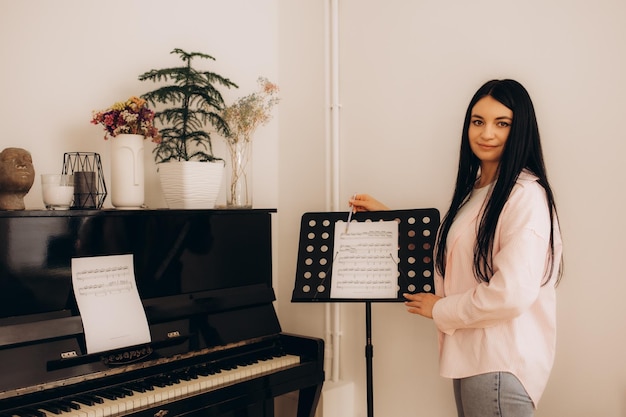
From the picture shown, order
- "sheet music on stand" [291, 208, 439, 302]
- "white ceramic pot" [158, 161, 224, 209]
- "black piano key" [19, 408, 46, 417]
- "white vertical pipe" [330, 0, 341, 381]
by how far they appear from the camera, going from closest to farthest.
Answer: "black piano key" [19, 408, 46, 417] → "sheet music on stand" [291, 208, 439, 302] → "white ceramic pot" [158, 161, 224, 209] → "white vertical pipe" [330, 0, 341, 381]

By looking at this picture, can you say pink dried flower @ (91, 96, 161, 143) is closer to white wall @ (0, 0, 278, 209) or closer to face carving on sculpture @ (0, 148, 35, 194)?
white wall @ (0, 0, 278, 209)

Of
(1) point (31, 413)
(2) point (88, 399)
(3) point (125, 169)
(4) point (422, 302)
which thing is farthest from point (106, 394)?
(4) point (422, 302)

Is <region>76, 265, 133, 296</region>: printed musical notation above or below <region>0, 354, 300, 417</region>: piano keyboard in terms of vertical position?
above

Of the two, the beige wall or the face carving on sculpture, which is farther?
the beige wall

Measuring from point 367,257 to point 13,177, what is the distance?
4.15ft

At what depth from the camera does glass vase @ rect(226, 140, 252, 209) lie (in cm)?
257

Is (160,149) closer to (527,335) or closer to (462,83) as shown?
(462,83)

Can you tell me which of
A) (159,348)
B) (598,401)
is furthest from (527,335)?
(159,348)

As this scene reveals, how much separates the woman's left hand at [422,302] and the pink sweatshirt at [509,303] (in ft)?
0.31

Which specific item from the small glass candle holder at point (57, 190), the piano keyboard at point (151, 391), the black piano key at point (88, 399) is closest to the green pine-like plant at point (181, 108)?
the small glass candle holder at point (57, 190)

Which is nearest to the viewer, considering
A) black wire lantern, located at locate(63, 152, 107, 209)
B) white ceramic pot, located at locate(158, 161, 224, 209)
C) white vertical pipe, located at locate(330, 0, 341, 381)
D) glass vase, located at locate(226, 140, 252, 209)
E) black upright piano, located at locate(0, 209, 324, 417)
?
black upright piano, located at locate(0, 209, 324, 417)

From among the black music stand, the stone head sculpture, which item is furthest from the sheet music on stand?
the stone head sculpture

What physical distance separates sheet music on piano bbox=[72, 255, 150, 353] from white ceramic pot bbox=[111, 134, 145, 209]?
24 cm

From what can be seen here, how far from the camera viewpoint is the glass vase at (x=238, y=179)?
101 inches
